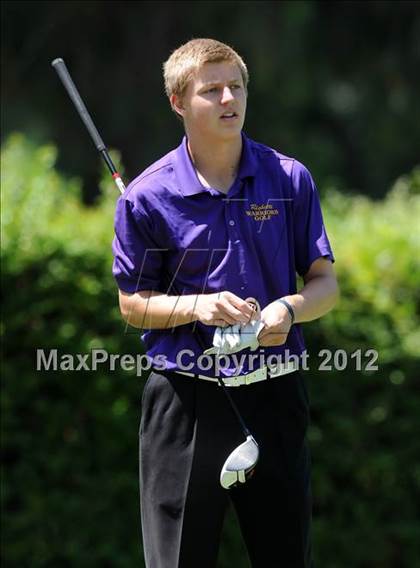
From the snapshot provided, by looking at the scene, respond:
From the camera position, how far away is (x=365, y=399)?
5.47m

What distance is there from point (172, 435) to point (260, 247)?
612 millimetres

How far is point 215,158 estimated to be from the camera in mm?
3359

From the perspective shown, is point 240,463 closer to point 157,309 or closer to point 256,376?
point 256,376

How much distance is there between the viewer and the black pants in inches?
129

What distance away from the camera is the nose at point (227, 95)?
126 inches

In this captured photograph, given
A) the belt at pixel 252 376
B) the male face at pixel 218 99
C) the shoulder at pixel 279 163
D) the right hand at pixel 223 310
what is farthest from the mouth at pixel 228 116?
the belt at pixel 252 376

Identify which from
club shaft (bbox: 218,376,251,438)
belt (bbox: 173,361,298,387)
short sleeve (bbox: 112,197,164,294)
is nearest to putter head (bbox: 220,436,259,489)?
club shaft (bbox: 218,376,251,438)

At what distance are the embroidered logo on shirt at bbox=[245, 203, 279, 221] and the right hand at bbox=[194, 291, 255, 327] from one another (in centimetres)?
28

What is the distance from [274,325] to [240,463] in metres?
0.40

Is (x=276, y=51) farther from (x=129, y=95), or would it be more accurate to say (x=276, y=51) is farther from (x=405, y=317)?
(x=405, y=317)

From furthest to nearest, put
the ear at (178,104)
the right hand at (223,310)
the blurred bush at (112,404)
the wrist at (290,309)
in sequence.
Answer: the blurred bush at (112,404), the ear at (178,104), the wrist at (290,309), the right hand at (223,310)

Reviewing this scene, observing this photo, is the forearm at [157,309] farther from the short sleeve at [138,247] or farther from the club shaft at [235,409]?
the club shaft at [235,409]

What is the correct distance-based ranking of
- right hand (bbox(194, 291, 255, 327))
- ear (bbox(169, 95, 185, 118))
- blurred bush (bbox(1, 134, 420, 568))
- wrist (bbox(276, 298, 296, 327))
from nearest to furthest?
right hand (bbox(194, 291, 255, 327))
wrist (bbox(276, 298, 296, 327))
ear (bbox(169, 95, 185, 118))
blurred bush (bbox(1, 134, 420, 568))

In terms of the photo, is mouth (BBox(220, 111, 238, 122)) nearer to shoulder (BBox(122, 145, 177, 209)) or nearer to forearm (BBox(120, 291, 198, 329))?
shoulder (BBox(122, 145, 177, 209))
